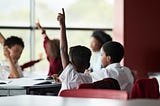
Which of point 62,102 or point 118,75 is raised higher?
point 62,102

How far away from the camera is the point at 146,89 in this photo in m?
3.01

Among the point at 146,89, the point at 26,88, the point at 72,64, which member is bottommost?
the point at 26,88

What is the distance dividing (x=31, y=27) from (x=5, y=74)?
5.11 ft

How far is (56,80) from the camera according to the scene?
13.6 ft

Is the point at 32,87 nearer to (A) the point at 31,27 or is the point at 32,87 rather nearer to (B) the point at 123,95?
(B) the point at 123,95

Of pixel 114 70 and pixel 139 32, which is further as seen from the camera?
pixel 139 32

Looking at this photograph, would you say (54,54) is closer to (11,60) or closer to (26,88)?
(11,60)

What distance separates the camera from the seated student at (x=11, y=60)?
4.46 meters

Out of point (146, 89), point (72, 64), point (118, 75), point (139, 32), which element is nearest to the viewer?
point (146, 89)

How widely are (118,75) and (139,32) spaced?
2311 millimetres

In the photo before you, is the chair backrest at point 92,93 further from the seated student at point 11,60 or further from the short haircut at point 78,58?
the seated student at point 11,60

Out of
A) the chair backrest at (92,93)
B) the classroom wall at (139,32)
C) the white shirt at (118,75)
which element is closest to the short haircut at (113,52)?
the white shirt at (118,75)

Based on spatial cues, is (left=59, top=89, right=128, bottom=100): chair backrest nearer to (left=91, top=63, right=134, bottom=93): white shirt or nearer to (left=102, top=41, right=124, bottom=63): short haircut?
(left=91, top=63, right=134, bottom=93): white shirt

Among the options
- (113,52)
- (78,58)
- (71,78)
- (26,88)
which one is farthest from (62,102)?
(113,52)
